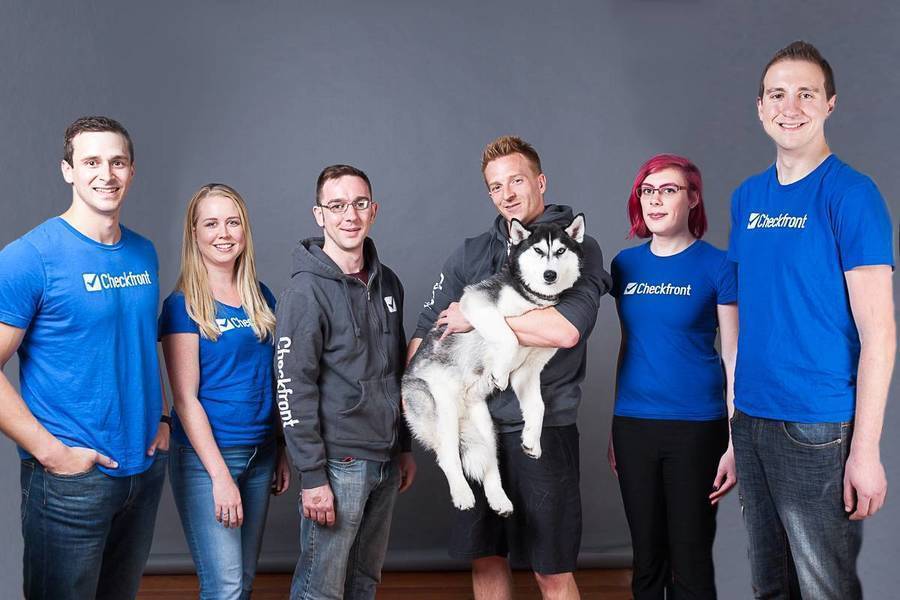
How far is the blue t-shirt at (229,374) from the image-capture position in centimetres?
272

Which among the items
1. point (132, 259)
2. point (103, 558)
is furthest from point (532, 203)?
point (103, 558)

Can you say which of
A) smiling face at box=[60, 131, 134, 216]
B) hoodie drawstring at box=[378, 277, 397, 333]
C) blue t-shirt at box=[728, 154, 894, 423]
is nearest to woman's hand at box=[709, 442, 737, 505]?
blue t-shirt at box=[728, 154, 894, 423]

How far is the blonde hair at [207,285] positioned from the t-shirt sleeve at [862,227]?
1949 mm

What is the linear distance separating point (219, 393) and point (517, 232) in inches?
49.0

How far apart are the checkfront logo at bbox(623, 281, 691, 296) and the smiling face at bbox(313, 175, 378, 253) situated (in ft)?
3.45

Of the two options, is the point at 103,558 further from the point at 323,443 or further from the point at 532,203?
the point at 532,203

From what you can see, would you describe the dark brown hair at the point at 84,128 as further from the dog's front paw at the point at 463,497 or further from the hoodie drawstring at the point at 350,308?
the dog's front paw at the point at 463,497

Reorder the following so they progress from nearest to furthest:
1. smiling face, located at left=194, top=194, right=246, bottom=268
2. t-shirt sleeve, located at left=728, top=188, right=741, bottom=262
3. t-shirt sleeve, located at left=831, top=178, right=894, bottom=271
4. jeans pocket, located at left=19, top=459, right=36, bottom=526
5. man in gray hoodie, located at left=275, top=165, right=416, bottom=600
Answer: t-shirt sleeve, located at left=831, top=178, right=894, bottom=271 → jeans pocket, located at left=19, top=459, right=36, bottom=526 → t-shirt sleeve, located at left=728, top=188, right=741, bottom=262 → man in gray hoodie, located at left=275, top=165, right=416, bottom=600 → smiling face, located at left=194, top=194, right=246, bottom=268

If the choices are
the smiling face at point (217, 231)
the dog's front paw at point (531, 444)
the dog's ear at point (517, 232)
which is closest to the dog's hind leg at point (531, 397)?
the dog's front paw at point (531, 444)

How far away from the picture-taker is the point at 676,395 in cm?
279

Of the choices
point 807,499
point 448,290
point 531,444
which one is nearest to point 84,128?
point 448,290

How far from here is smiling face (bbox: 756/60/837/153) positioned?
7.25 feet

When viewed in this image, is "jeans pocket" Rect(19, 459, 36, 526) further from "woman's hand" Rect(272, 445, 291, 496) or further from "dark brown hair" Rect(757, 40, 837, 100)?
"dark brown hair" Rect(757, 40, 837, 100)

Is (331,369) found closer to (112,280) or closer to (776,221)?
(112,280)
